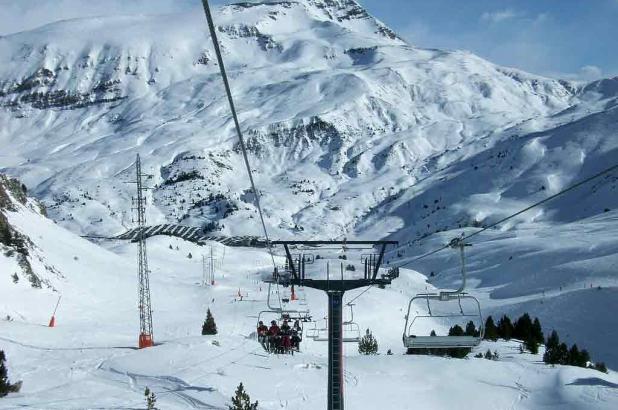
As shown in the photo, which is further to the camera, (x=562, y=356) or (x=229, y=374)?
(x=562, y=356)

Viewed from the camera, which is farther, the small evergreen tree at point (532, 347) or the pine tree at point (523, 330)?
the pine tree at point (523, 330)

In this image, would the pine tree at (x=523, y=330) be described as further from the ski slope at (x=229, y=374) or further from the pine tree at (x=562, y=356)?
the pine tree at (x=562, y=356)

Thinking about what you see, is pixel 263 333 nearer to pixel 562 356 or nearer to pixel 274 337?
pixel 274 337

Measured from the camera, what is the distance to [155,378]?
92.7 ft

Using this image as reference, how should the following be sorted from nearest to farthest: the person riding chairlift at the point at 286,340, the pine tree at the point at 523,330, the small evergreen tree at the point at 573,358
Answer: the person riding chairlift at the point at 286,340
the small evergreen tree at the point at 573,358
the pine tree at the point at 523,330

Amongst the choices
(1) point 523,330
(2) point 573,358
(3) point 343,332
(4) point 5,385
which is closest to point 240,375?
(4) point 5,385

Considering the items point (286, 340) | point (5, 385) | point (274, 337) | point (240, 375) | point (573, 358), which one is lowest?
point (5, 385)

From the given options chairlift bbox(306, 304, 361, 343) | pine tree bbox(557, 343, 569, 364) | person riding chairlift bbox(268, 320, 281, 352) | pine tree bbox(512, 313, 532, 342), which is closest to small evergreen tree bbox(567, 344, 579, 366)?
pine tree bbox(557, 343, 569, 364)

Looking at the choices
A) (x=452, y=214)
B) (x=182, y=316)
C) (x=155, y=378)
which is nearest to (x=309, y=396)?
(x=155, y=378)

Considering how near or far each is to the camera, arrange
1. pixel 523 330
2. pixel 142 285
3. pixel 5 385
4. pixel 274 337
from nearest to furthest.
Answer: pixel 5 385 → pixel 274 337 → pixel 142 285 → pixel 523 330

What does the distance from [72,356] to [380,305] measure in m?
34.9

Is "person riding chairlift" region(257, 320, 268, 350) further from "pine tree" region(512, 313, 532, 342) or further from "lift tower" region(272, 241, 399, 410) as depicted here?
"pine tree" region(512, 313, 532, 342)

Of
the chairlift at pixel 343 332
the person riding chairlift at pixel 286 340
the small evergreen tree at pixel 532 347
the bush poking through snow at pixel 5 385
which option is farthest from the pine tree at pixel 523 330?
the bush poking through snow at pixel 5 385

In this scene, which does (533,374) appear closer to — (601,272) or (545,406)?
(545,406)
